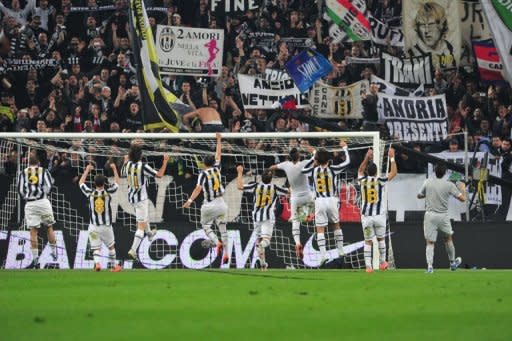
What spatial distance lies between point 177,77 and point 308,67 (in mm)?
4354

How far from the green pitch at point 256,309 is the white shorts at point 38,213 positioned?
611cm

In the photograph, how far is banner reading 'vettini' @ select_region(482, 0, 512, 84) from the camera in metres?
22.6

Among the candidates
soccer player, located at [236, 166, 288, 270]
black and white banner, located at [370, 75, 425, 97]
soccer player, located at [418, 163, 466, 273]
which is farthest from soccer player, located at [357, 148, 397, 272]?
black and white banner, located at [370, 75, 425, 97]

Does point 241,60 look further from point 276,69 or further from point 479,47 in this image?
point 479,47

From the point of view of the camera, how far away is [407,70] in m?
26.5

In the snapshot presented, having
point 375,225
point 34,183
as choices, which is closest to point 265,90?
point 375,225

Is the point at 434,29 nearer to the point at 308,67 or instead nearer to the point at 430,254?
the point at 308,67

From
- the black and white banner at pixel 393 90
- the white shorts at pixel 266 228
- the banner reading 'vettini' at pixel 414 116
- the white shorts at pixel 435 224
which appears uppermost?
the black and white banner at pixel 393 90

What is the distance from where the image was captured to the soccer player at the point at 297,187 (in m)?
22.9

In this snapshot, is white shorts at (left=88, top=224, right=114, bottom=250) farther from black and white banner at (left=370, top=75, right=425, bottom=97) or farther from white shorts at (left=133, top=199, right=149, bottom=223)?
black and white banner at (left=370, top=75, right=425, bottom=97)

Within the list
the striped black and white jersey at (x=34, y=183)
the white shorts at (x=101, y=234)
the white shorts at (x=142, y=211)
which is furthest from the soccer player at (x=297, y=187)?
the striped black and white jersey at (x=34, y=183)

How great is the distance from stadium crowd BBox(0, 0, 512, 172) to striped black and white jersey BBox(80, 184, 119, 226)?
4117 mm

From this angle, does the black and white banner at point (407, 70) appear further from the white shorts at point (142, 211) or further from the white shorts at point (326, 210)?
the white shorts at point (142, 211)

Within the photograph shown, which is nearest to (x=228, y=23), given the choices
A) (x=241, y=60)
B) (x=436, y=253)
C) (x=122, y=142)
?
(x=241, y=60)
